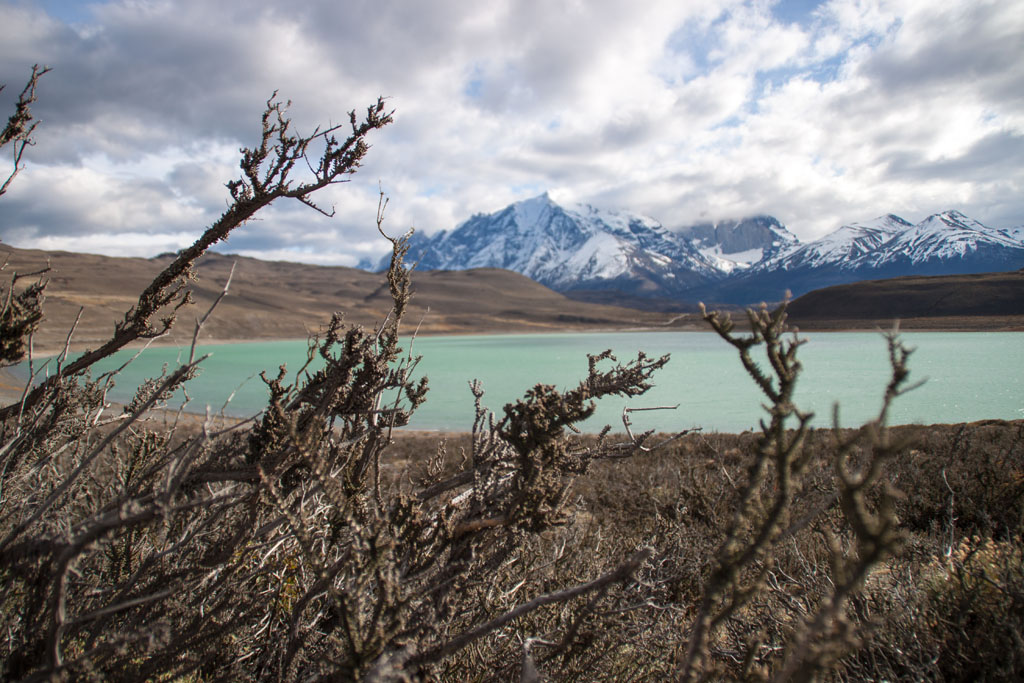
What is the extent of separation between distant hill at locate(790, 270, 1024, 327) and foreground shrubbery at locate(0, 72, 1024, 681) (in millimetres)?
98857

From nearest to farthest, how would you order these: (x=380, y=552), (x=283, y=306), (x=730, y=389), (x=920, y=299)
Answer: (x=380, y=552) → (x=730, y=389) → (x=920, y=299) → (x=283, y=306)

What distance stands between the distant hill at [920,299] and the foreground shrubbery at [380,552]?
98857 millimetres

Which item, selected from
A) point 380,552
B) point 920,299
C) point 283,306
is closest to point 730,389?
point 380,552

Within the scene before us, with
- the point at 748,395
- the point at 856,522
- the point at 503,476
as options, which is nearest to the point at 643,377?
the point at 503,476

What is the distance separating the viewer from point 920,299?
321 feet

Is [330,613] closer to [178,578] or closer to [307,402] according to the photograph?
[178,578]

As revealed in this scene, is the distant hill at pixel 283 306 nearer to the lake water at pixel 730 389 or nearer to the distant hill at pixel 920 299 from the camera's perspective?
the lake water at pixel 730 389

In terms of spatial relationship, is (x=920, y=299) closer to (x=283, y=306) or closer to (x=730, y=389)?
(x=730, y=389)

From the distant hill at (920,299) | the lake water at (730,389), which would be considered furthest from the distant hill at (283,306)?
the distant hill at (920,299)

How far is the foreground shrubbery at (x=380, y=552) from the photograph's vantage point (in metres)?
1.04

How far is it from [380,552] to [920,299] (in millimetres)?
121181

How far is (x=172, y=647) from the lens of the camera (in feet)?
5.12

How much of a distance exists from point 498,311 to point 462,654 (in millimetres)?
152195

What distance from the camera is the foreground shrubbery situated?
3.43 ft
